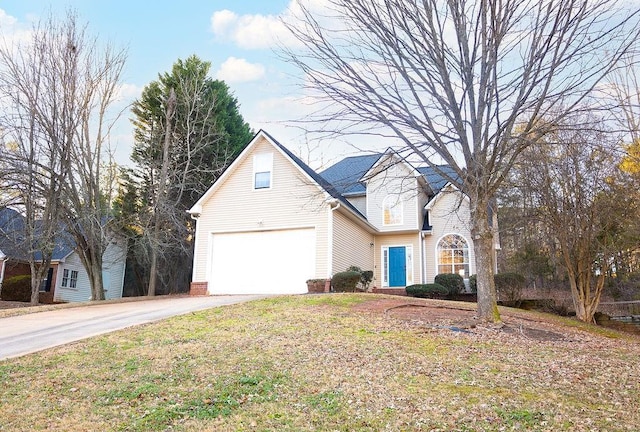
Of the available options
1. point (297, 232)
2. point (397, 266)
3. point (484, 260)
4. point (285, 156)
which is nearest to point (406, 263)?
point (397, 266)

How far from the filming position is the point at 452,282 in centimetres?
1928

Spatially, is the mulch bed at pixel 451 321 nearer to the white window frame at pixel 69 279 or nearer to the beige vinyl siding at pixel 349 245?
the beige vinyl siding at pixel 349 245

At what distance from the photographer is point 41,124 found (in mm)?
17031

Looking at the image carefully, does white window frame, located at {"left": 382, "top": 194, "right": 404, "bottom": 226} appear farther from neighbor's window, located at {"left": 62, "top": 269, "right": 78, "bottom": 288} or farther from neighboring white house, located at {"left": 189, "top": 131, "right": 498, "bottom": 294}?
neighbor's window, located at {"left": 62, "top": 269, "right": 78, "bottom": 288}

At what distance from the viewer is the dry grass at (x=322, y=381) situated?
4613mm

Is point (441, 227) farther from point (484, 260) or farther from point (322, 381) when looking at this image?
point (322, 381)

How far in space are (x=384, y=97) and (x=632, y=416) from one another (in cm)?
693

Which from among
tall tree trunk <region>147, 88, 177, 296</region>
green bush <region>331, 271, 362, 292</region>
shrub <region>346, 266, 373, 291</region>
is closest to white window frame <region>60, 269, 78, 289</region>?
tall tree trunk <region>147, 88, 177, 296</region>

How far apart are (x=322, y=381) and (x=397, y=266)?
51.5ft

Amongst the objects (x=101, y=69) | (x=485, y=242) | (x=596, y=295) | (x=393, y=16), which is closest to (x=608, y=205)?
(x=596, y=295)

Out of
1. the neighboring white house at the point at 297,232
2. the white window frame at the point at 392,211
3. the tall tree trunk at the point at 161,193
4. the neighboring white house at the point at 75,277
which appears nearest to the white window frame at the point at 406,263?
the neighboring white house at the point at 297,232

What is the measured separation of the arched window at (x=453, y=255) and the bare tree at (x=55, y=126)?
45.0ft

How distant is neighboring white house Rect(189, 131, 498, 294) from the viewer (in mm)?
17094

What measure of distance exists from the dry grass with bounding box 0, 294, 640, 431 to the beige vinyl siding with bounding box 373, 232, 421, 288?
11.7 m
